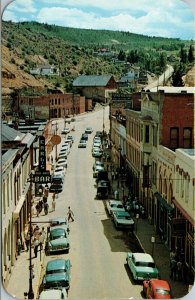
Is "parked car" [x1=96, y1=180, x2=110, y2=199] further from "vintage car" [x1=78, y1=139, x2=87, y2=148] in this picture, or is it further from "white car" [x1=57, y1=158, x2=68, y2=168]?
"vintage car" [x1=78, y1=139, x2=87, y2=148]

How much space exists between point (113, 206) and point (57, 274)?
3.77 ft

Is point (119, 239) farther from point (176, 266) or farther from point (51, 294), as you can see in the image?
point (51, 294)

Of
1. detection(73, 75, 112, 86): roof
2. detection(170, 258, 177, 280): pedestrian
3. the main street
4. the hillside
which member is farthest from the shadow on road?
detection(73, 75, 112, 86): roof

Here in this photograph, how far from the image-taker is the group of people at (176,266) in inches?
206

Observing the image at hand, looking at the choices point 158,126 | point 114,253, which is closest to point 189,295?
point 114,253

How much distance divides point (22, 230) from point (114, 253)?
98cm

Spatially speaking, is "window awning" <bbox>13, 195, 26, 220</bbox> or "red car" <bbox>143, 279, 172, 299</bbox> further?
"window awning" <bbox>13, 195, 26, 220</bbox>

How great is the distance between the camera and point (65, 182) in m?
6.02

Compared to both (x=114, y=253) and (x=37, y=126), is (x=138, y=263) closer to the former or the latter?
(x=114, y=253)

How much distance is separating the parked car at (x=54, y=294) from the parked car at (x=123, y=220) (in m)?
1.18

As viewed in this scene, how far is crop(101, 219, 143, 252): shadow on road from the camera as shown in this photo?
5.85m

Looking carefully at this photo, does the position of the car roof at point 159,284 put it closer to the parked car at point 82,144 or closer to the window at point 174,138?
the window at point 174,138

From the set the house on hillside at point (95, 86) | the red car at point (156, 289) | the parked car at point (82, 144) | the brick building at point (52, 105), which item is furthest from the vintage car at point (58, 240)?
the house on hillside at point (95, 86)

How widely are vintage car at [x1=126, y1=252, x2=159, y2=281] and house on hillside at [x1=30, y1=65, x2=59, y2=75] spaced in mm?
Answer: 2832
